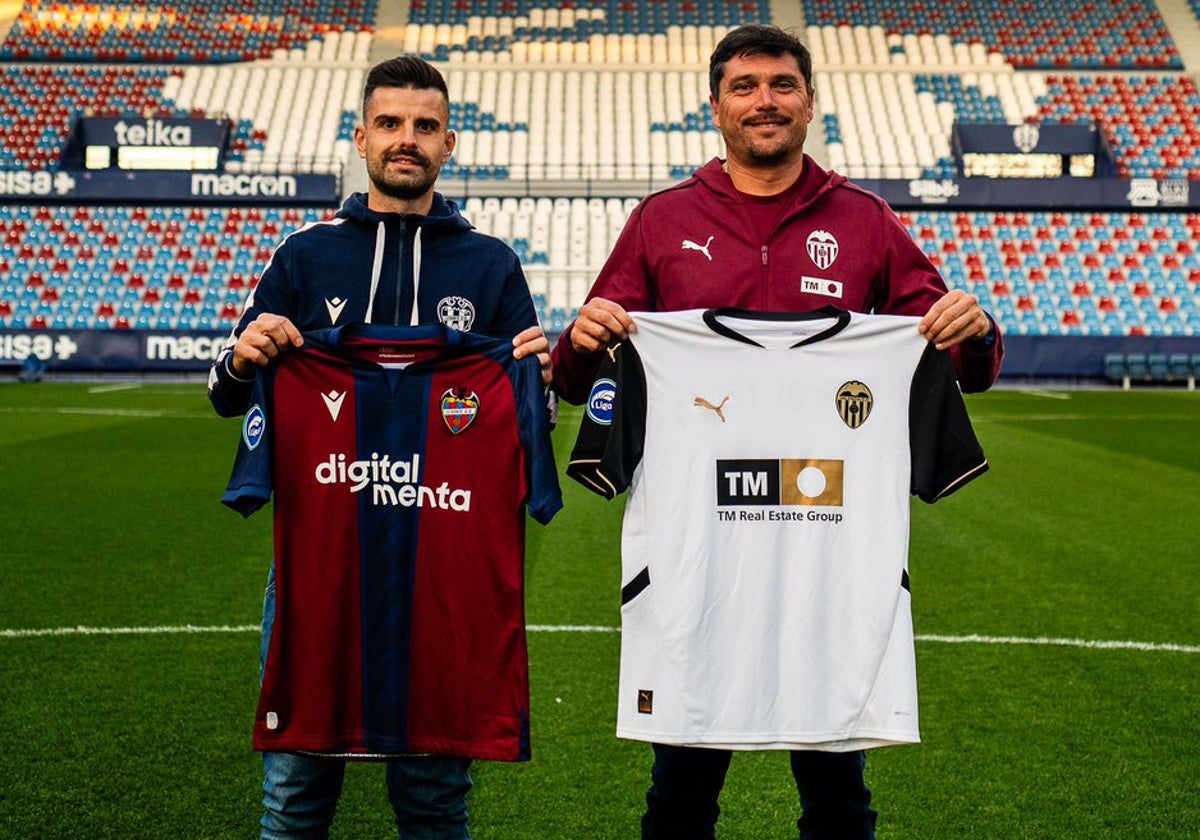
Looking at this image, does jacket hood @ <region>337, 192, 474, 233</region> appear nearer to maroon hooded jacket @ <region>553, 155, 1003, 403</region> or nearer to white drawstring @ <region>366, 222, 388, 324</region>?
white drawstring @ <region>366, 222, 388, 324</region>

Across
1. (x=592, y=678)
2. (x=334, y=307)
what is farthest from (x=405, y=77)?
(x=592, y=678)

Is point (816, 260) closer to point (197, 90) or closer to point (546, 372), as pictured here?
point (546, 372)

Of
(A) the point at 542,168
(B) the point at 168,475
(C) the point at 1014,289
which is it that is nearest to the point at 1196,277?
(C) the point at 1014,289

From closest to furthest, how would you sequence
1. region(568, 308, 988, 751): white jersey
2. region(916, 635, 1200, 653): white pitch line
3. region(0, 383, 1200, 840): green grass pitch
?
region(568, 308, 988, 751): white jersey, region(0, 383, 1200, 840): green grass pitch, region(916, 635, 1200, 653): white pitch line

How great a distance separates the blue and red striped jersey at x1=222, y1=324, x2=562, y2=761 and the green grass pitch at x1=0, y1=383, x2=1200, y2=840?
32.0 inches

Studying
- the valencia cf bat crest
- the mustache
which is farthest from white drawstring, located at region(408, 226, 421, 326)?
the valencia cf bat crest

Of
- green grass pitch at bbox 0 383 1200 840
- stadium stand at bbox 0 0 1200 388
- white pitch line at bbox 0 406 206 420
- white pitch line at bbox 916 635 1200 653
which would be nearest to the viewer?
green grass pitch at bbox 0 383 1200 840

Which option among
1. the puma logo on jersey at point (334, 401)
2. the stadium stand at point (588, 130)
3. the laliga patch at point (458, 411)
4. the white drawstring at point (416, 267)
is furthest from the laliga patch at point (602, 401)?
the stadium stand at point (588, 130)

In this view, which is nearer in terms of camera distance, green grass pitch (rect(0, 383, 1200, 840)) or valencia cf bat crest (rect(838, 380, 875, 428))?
valencia cf bat crest (rect(838, 380, 875, 428))

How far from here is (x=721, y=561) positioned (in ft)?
8.59

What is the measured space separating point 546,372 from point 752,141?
2.13ft

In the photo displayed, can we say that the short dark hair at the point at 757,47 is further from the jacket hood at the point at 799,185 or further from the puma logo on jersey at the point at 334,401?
the puma logo on jersey at the point at 334,401

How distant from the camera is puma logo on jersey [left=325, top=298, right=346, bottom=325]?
2.66 metres

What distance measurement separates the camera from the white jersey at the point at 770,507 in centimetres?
257
